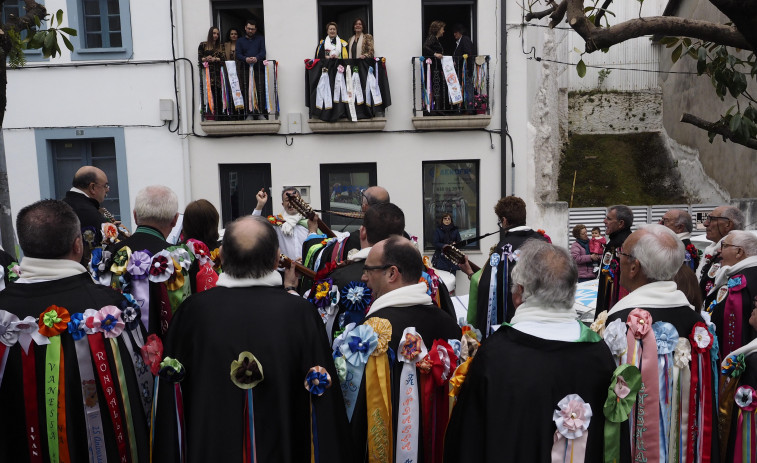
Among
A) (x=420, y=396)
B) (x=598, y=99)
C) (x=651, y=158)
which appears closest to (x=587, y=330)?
(x=420, y=396)

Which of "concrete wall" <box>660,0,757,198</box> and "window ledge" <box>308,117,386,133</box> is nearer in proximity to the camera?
"window ledge" <box>308,117,386,133</box>

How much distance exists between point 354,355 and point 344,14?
10.6 metres

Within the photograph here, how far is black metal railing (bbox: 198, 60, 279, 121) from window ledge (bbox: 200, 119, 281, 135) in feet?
0.59

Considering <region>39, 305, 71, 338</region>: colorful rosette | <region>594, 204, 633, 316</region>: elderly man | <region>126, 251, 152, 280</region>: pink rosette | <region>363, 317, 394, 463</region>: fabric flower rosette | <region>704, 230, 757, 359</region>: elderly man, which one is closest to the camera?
<region>39, 305, 71, 338</region>: colorful rosette

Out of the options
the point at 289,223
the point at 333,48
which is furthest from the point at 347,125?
the point at 289,223

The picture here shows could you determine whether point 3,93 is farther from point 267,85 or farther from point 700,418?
point 267,85

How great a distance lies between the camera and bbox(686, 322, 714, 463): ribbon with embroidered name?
313 centimetres

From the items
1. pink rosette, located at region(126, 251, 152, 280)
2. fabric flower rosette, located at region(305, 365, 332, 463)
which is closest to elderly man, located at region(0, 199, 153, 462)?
pink rosette, located at region(126, 251, 152, 280)

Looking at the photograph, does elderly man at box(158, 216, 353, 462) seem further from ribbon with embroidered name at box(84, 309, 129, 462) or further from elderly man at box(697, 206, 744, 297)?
elderly man at box(697, 206, 744, 297)

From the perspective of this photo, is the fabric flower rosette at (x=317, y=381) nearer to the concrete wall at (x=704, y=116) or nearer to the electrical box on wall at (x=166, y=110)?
the electrical box on wall at (x=166, y=110)

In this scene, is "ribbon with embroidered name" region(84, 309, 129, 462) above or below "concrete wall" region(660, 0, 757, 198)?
below

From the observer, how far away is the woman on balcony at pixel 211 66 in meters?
11.8

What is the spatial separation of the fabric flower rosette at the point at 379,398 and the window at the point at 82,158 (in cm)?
1006

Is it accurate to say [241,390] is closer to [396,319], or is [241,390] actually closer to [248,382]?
[248,382]
